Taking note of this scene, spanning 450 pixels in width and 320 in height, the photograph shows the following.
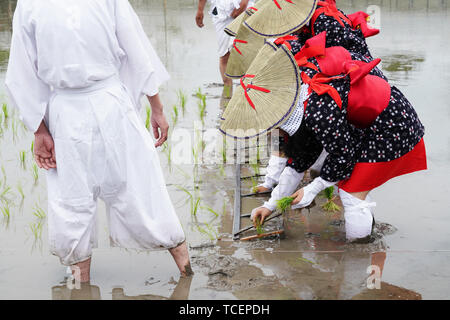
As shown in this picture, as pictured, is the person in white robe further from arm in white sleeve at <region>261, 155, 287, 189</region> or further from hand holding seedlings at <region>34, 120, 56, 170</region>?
arm in white sleeve at <region>261, 155, 287, 189</region>

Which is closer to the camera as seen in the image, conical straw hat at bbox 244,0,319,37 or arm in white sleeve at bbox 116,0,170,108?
arm in white sleeve at bbox 116,0,170,108

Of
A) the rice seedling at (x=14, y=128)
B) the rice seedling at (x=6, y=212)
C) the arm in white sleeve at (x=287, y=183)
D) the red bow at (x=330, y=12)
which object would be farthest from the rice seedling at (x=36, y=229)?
the red bow at (x=330, y=12)

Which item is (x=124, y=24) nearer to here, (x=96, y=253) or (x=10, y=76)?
(x=10, y=76)

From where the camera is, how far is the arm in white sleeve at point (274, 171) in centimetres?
392

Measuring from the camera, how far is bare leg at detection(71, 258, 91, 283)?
285cm

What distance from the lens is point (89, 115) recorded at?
8.72ft

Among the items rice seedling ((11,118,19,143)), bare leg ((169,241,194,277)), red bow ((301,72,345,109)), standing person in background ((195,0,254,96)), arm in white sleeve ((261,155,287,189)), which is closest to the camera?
bare leg ((169,241,194,277))

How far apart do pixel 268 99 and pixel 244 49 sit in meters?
0.71

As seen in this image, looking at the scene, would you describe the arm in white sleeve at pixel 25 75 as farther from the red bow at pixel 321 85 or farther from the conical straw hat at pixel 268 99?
the red bow at pixel 321 85

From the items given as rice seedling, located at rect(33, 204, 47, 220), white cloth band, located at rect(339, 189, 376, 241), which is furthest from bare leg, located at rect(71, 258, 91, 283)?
white cloth band, located at rect(339, 189, 376, 241)

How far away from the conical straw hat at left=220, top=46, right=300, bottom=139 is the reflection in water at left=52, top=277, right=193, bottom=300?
744 millimetres

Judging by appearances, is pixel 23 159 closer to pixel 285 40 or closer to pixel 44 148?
pixel 44 148

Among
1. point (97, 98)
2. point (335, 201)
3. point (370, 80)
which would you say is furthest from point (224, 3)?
point (97, 98)

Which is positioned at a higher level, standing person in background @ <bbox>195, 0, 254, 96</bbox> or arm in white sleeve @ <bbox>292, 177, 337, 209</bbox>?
standing person in background @ <bbox>195, 0, 254, 96</bbox>
